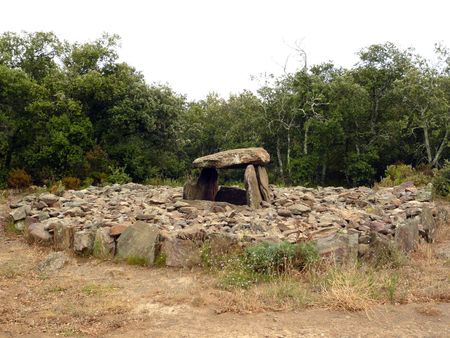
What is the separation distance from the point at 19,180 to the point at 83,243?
13080 millimetres

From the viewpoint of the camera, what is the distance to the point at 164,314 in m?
5.57

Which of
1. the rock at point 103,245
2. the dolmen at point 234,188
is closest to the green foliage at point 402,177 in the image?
the dolmen at point 234,188

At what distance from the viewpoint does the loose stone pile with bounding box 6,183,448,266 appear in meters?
7.82

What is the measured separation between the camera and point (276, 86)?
2861 cm

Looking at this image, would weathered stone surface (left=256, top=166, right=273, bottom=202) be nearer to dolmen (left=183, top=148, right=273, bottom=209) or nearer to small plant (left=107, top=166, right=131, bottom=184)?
dolmen (left=183, top=148, right=273, bottom=209)

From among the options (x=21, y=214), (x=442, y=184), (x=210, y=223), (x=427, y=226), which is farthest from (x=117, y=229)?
(x=442, y=184)

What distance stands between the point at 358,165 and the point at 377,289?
19.2 meters

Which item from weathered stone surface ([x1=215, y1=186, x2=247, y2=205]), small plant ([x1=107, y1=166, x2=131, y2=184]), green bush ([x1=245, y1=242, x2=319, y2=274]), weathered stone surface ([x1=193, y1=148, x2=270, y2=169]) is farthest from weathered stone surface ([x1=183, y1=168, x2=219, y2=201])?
small plant ([x1=107, y1=166, x2=131, y2=184])

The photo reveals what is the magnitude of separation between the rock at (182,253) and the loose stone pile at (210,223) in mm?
17

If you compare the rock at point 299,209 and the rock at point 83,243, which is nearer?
the rock at point 83,243

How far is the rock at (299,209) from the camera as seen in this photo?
10627mm

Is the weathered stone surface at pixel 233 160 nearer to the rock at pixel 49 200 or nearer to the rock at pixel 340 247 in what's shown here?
the rock at pixel 49 200

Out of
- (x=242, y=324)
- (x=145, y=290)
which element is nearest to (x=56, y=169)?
(x=145, y=290)

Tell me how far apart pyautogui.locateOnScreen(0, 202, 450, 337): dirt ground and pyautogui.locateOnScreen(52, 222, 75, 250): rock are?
5.66 feet
